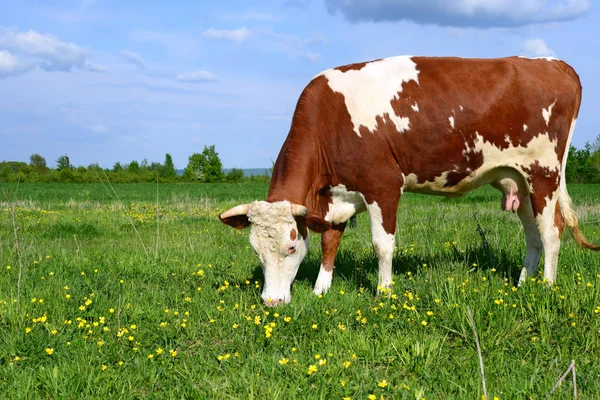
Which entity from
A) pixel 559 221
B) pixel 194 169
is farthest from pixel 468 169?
pixel 194 169

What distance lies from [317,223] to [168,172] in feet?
284

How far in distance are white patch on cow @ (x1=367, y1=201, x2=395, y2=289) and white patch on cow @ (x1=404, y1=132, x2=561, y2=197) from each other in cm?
60

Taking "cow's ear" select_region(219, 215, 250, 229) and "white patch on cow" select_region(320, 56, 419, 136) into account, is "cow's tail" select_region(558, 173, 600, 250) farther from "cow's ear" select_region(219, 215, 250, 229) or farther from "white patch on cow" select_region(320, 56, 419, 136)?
"cow's ear" select_region(219, 215, 250, 229)

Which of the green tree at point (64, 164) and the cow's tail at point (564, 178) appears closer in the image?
the cow's tail at point (564, 178)

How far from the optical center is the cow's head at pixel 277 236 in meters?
5.39

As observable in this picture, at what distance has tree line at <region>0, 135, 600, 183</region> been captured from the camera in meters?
66.7

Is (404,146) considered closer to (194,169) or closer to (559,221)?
(559,221)

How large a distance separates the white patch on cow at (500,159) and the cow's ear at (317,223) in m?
1.20

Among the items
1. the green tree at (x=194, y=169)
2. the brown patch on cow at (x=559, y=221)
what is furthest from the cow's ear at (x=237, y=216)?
the green tree at (x=194, y=169)

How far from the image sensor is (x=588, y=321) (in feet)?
15.6

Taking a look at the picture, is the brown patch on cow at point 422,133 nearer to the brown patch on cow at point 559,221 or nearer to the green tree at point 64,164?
the brown patch on cow at point 559,221

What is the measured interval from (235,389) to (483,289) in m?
3.01

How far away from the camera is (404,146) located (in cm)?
586

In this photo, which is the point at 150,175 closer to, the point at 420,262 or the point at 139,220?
the point at 139,220
